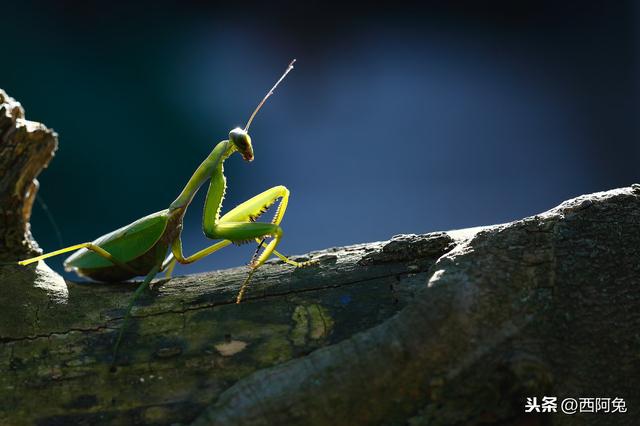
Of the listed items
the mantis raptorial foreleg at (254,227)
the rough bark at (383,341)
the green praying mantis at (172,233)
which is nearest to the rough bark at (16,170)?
the green praying mantis at (172,233)

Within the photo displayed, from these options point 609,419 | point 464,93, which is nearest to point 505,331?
point 609,419

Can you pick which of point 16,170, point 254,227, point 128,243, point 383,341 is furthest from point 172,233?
point 383,341

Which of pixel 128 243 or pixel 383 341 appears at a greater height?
pixel 128 243

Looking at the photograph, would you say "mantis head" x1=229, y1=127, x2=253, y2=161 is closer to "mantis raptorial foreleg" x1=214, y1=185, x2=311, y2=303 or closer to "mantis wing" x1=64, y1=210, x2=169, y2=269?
"mantis raptorial foreleg" x1=214, y1=185, x2=311, y2=303

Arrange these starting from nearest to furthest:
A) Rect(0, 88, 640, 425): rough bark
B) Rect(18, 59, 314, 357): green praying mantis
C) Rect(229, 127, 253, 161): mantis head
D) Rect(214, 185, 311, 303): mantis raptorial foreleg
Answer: Rect(0, 88, 640, 425): rough bark → Rect(214, 185, 311, 303): mantis raptorial foreleg → Rect(18, 59, 314, 357): green praying mantis → Rect(229, 127, 253, 161): mantis head

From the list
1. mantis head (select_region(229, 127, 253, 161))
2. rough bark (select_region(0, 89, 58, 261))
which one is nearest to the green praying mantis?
mantis head (select_region(229, 127, 253, 161))

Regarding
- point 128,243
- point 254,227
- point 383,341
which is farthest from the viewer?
point 128,243

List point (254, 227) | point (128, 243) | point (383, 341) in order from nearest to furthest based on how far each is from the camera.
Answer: point (383, 341) < point (254, 227) < point (128, 243)

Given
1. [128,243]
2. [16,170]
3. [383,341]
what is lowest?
[383,341]

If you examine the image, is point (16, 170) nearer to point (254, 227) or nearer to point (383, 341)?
point (254, 227)
